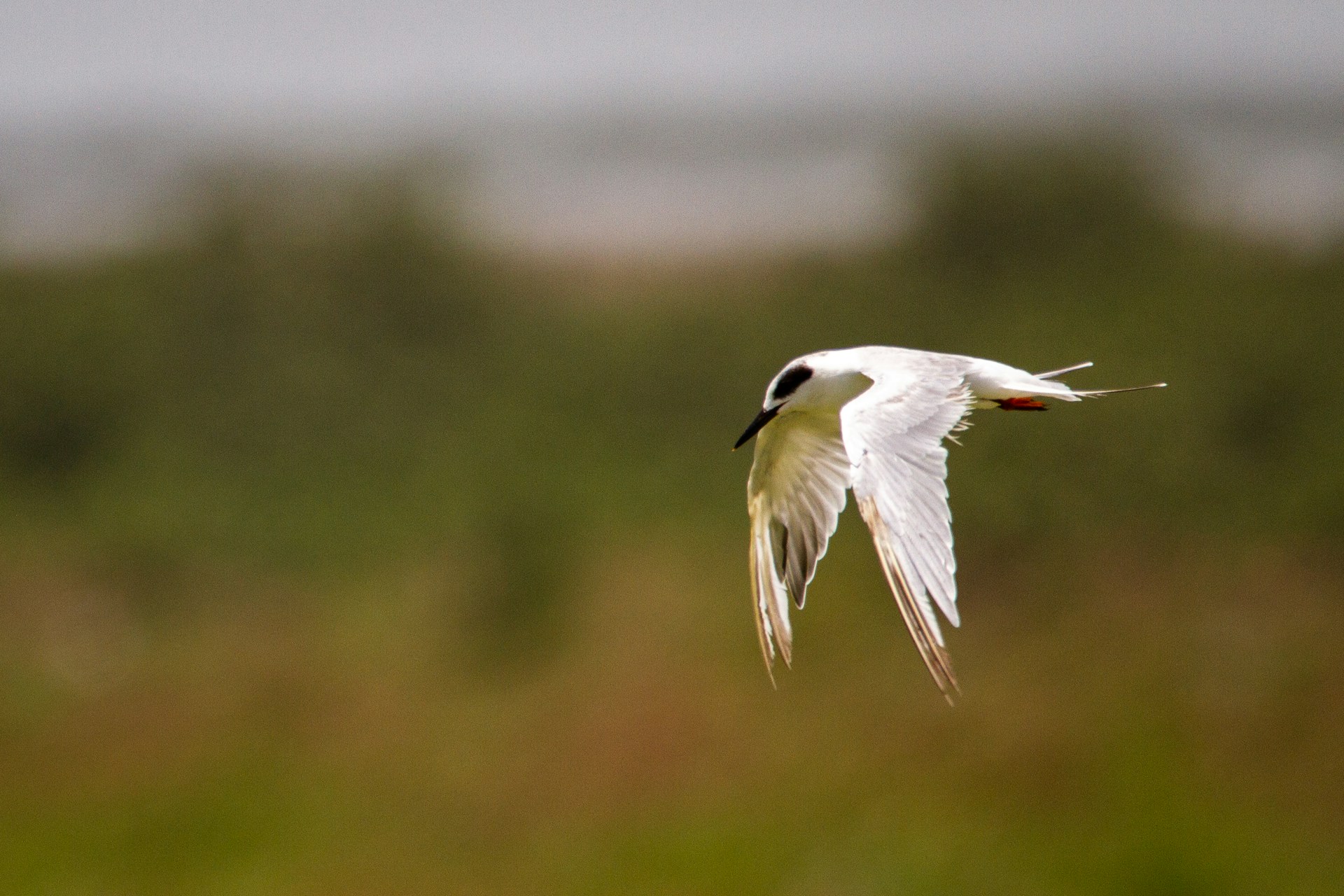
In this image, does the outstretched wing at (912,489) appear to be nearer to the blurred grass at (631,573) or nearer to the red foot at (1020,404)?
the red foot at (1020,404)

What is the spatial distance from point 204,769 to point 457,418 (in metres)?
7.14

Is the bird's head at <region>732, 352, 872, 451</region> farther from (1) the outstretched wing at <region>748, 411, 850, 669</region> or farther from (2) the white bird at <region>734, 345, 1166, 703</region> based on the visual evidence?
(1) the outstretched wing at <region>748, 411, 850, 669</region>

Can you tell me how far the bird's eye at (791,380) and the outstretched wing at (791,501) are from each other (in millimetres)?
198

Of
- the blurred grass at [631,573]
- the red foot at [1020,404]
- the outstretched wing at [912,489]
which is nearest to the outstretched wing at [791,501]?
the red foot at [1020,404]

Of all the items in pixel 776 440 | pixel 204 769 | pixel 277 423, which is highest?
pixel 776 440

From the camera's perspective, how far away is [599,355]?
849 inches

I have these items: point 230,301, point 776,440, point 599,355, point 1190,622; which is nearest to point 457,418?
point 599,355

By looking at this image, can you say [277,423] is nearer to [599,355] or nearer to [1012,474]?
[599,355]

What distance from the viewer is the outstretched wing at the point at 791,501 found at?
4.50 metres

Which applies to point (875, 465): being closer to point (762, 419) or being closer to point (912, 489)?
point (912, 489)

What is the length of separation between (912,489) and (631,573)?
14362 millimetres

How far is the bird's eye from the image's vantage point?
4332 mm

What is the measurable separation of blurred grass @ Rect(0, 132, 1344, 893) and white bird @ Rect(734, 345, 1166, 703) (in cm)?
887

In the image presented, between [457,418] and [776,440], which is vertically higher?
[776,440]
